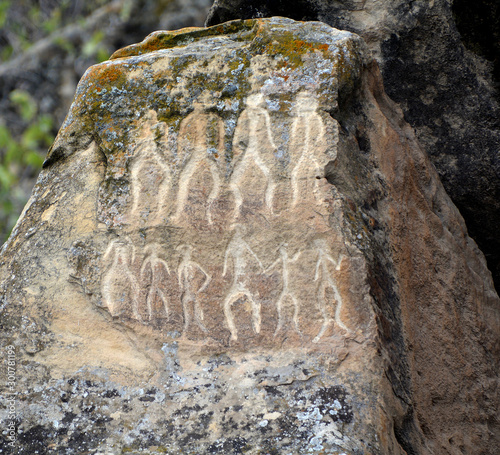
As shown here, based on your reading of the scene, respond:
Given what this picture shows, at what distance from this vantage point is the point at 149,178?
2.17m

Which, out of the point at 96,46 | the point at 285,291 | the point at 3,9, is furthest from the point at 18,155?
the point at 285,291

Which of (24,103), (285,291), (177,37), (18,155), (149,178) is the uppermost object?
(177,37)

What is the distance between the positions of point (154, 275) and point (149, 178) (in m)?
0.37

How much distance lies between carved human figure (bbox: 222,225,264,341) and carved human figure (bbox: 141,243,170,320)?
0.22 metres

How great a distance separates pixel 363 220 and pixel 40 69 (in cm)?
419

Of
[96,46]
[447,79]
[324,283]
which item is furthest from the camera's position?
[96,46]

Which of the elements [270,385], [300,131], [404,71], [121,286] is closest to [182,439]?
[270,385]

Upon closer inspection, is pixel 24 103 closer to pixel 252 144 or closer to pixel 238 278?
pixel 252 144

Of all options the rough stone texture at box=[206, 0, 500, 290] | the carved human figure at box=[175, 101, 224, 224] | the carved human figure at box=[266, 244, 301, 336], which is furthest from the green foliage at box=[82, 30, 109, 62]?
the carved human figure at box=[266, 244, 301, 336]

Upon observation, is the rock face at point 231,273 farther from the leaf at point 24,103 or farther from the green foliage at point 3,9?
the green foliage at point 3,9

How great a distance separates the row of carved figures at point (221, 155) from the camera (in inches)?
83.0

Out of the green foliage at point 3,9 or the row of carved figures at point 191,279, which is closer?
the row of carved figures at point 191,279

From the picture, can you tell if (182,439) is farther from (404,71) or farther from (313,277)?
(404,71)

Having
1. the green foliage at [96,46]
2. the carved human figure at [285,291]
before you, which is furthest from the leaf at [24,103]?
the carved human figure at [285,291]
